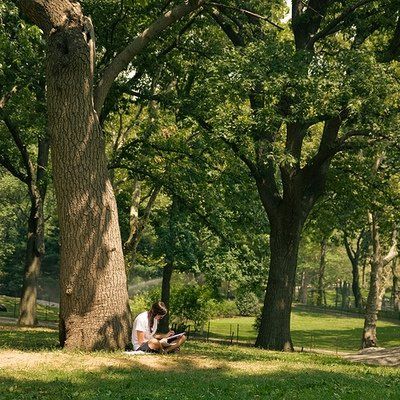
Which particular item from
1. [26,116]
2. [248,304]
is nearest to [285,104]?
[26,116]

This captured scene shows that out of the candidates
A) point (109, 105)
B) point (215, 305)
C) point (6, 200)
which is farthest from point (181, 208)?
point (6, 200)

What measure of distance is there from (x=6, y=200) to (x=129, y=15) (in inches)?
1721

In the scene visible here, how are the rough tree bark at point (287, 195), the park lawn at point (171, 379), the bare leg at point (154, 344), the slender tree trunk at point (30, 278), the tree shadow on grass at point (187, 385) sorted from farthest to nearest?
the slender tree trunk at point (30, 278) → the rough tree bark at point (287, 195) → the bare leg at point (154, 344) → the park lawn at point (171, 379) → the tree shadow on grass at point (187, 385)

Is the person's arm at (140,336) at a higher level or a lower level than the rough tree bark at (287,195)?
lower

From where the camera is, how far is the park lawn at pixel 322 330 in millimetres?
35062

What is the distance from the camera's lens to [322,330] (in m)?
44.4

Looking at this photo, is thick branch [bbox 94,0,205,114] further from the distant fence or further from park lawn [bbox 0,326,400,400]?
the distant fence

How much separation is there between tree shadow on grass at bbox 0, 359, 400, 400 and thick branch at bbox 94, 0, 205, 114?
18.4ft

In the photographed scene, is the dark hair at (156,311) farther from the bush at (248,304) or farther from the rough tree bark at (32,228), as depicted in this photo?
the bush at (248,304)

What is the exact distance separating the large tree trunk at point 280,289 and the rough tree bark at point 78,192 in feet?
29.6

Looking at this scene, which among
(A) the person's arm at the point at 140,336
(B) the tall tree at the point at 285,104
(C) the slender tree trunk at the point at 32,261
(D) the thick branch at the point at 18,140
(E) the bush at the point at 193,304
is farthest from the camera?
(E) the bush at the point at 193,304

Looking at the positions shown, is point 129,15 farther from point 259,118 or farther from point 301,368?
point 301,368

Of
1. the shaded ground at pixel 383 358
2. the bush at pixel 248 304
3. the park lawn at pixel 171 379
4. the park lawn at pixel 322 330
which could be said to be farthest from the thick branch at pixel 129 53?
the bush at pixel 248 304

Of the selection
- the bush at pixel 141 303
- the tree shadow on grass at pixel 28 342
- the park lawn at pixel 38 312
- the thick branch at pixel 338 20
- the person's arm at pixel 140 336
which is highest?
the thick branch at pixel 338 20
